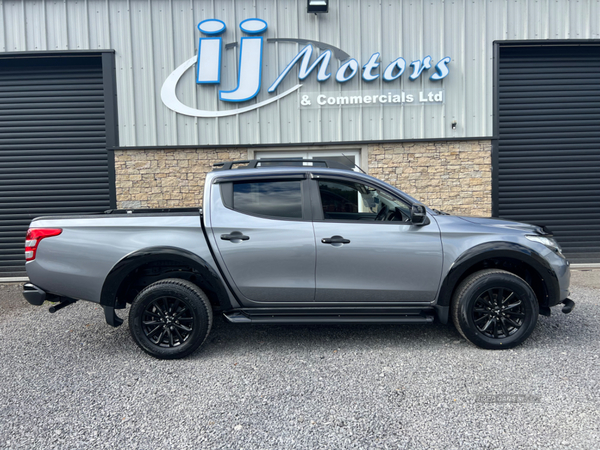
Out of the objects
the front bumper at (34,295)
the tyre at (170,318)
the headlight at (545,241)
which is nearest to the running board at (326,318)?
the tyre at (170,318)

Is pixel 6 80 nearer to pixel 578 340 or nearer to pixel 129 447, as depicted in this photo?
pixel 129 447

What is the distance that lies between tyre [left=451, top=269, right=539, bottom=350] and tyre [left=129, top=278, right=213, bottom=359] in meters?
2.33

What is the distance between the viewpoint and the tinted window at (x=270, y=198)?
383cm

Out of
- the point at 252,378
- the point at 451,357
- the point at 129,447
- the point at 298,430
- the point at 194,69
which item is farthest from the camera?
the point at 194,69

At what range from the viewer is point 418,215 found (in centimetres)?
368

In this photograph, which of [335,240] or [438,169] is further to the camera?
[438,169]

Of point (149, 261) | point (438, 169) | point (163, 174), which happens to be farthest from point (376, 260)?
point (163, 174)

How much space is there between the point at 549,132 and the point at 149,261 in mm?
7734

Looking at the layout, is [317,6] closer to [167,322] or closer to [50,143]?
[50,143]

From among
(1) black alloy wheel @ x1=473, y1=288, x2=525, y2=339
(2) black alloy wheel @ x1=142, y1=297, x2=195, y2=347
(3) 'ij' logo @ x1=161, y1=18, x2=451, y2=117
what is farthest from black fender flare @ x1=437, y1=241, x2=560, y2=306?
(3) 'ij' logo @ x1=161, y1=18, x2=451, y2=117

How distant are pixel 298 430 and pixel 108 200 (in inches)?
259

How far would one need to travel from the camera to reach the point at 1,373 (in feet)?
11.6

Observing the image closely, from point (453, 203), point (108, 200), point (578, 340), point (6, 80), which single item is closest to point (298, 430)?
point (578, 340)

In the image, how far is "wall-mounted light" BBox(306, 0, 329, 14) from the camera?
7.29m
